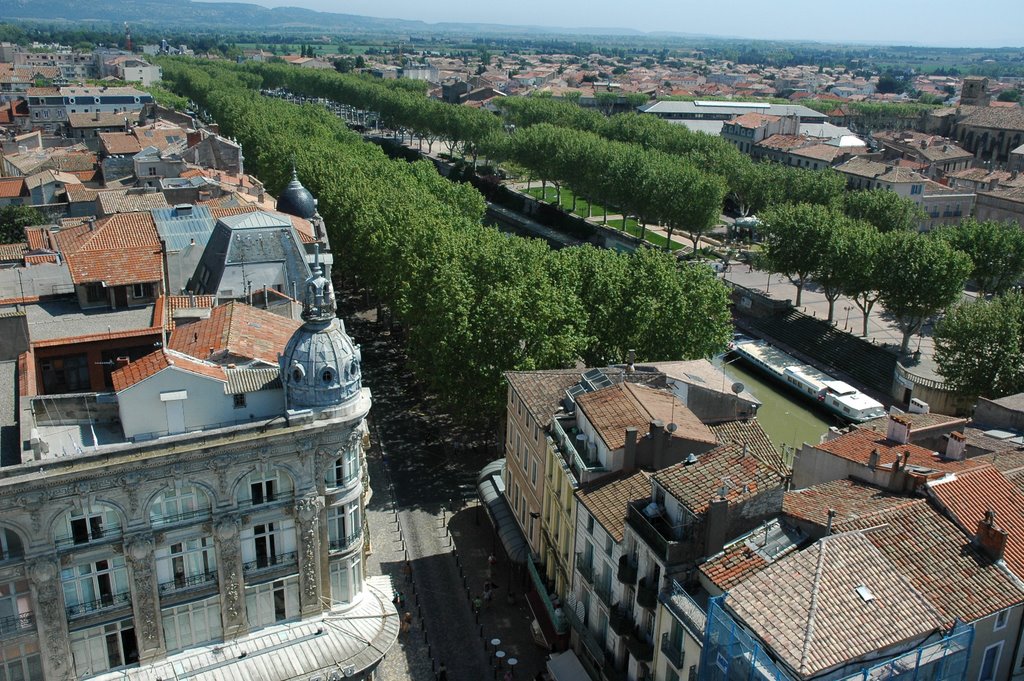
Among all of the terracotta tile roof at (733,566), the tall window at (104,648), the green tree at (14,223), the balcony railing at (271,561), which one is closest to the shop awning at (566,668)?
the terracotta tile roof at (733,566)

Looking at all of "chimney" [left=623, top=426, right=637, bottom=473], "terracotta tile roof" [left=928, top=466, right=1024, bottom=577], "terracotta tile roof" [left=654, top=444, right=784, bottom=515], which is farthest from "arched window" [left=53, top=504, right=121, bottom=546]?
"terracotta tile roof" [left=928, top=466, right=1024, bottom=577]

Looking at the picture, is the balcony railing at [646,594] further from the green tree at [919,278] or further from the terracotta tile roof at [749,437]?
the green tree at [919,278]

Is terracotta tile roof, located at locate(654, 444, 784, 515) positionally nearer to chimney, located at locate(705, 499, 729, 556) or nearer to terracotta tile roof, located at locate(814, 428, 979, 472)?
chimney, located at locate(705, 499, 729, 556)

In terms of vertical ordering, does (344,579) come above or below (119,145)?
below

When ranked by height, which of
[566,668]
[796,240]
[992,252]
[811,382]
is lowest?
[566,668]

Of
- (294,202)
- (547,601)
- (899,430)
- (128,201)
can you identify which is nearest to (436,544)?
(547,601)

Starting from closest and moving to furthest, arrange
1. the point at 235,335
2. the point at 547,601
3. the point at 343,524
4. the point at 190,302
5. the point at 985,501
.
Answer: the point at 985,501 < the point at 343,524 < the point at 235,335 < the point at 547,601 < the point at 190,302

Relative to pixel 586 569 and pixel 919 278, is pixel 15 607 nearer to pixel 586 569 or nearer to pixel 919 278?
pixel 586 569
